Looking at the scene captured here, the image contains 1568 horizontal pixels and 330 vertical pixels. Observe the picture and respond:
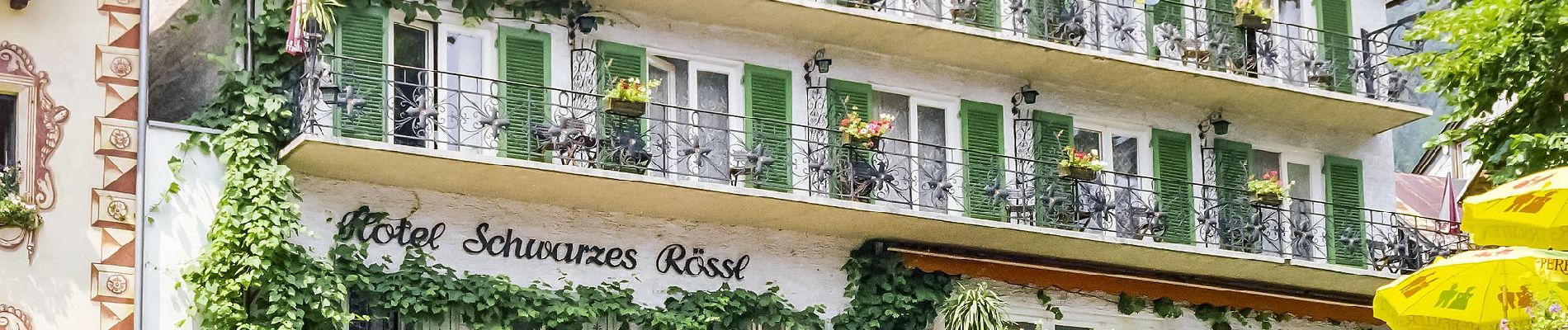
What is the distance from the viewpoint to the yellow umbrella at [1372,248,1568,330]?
57.4 ft

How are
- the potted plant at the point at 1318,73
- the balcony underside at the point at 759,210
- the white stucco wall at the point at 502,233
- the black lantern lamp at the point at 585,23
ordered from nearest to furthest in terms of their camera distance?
1. the white stucco wall at the point at 502,233
2. the balcony underside at the point at 759,210
3. the black lantern lamp at the point at 585,23
4. the potted plant at the point at 1318,73

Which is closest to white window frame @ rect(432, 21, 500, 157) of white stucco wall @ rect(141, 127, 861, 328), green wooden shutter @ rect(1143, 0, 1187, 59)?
white stucco wall @ rect(141, 127, 861, 328)

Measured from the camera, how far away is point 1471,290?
18156mm

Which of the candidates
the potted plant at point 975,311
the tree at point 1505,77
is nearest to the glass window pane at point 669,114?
the potted plant at point 975,311

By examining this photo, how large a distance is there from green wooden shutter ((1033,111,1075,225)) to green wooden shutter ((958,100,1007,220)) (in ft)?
1.34

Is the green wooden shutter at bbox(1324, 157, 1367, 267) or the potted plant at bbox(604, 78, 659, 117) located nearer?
the potted plant at bbox(604, 78, 659, 117)

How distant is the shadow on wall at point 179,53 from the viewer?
2198 cm

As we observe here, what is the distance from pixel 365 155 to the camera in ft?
67.9

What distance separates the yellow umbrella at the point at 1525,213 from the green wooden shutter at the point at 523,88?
8.30 meters

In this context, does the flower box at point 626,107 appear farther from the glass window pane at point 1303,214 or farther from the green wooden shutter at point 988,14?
the glass window pane at point 1303,214

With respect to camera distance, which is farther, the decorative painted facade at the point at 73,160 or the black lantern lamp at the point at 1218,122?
the black lantern lamp at the point at 1218,122

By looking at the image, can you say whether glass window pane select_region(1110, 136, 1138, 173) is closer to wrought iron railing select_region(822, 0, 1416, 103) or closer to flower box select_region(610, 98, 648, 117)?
wrought iron railing select_region(822, 0, 1416, 103)

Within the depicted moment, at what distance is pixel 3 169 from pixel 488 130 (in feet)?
13.7

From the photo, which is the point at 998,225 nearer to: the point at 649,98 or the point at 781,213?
the point at 781,213
